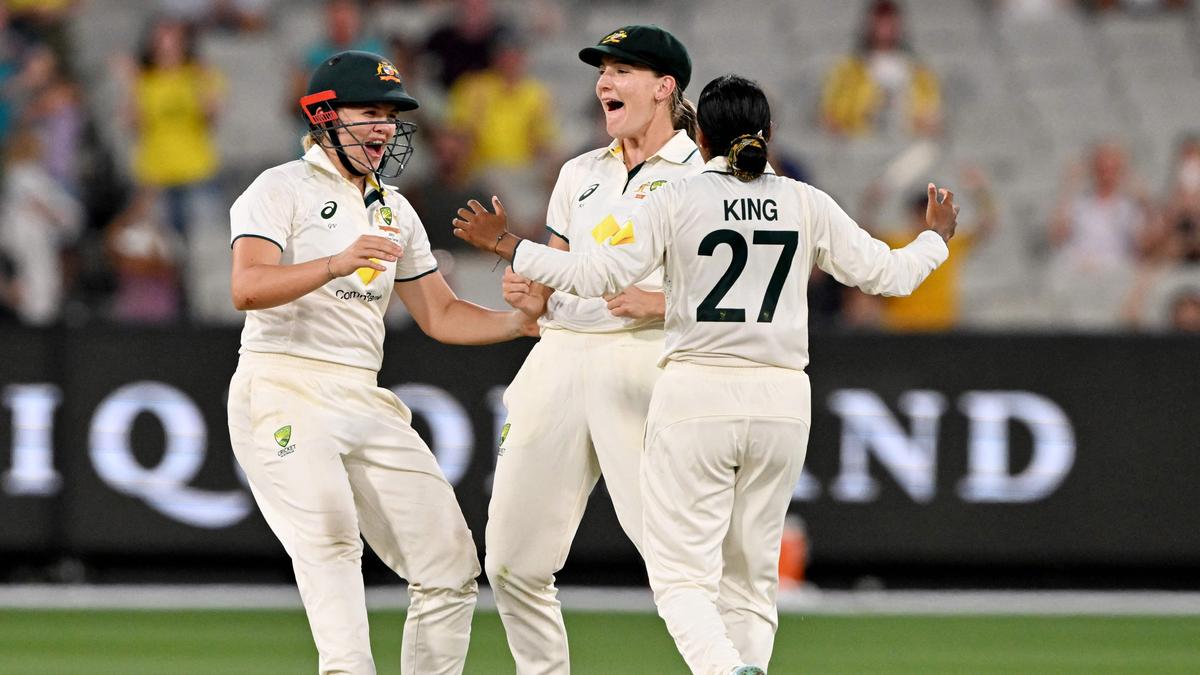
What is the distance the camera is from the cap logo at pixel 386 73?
21.0ft

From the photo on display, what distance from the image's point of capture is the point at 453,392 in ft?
36.9

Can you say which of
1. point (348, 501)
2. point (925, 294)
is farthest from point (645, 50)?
point (925, 294)

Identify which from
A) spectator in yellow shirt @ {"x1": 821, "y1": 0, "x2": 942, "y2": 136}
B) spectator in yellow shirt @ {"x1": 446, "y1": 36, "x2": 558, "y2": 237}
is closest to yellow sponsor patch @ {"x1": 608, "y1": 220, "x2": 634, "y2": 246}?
spectator in yellow shirt @ {"x1": 446, "y1": 36, "x2": 558, "y2": 237}

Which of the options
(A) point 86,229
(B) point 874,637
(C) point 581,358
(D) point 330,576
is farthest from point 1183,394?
(A) point 86,229

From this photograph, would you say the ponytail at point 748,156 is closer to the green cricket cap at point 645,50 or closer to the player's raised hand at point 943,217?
the green cricket cap at point 645,50

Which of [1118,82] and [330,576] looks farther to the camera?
Result: [1118,82]

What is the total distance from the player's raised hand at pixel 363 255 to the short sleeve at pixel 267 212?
11.6 inches

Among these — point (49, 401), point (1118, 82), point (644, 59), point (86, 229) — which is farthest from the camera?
point (1118, 82)

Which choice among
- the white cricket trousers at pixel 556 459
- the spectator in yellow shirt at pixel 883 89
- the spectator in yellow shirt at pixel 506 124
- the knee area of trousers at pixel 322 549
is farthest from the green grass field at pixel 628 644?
the spectator in yellow shirt at pixel 883 89

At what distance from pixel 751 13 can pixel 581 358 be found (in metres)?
11.0

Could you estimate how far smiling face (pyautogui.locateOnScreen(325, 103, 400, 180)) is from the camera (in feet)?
21.0

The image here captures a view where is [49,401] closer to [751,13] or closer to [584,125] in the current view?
[584,125]

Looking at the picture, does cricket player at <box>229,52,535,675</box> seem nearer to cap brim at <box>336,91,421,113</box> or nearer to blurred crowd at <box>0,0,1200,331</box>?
cap brim at <box>336,91,421,113</box>

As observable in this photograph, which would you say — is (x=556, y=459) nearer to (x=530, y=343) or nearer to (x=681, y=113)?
(x=681, y=113)
